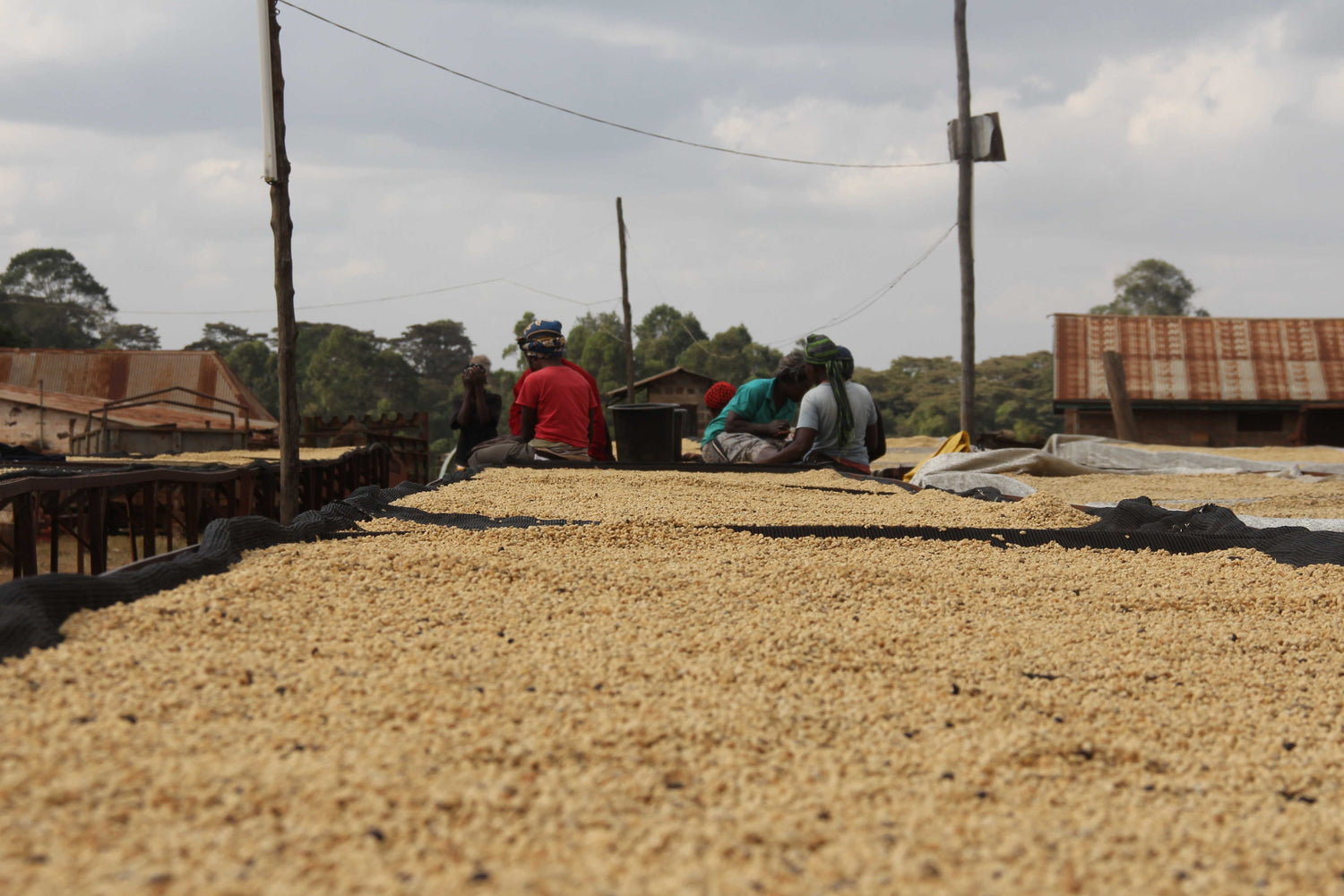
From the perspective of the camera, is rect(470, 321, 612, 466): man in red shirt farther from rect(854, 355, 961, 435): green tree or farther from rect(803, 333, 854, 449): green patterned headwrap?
rect(854, 355, 961, 435): green tree

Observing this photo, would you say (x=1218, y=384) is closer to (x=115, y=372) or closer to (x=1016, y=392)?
(x=115, y=372)

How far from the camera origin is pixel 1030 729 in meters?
1.64

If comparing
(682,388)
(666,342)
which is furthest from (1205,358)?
(666,342)

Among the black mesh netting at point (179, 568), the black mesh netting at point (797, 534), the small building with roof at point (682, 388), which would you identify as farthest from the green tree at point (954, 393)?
the black mesh netting at point (179, 568)

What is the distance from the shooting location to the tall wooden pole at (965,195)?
11.6 meters

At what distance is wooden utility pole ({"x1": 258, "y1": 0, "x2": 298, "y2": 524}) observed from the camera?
17.1ft

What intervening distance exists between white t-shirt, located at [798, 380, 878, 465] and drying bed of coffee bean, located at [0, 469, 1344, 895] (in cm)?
302

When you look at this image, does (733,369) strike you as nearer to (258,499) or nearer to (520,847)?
(258,499)

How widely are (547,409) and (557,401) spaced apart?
3.4 inches

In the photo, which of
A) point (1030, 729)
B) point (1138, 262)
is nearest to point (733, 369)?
point (1138, 262)

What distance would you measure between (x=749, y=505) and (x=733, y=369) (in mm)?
38310

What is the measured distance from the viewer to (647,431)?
654 cm

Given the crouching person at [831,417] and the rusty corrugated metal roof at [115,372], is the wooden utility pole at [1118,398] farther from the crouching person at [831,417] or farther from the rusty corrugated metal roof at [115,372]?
the rusty corrugated metal roof at [115,372]

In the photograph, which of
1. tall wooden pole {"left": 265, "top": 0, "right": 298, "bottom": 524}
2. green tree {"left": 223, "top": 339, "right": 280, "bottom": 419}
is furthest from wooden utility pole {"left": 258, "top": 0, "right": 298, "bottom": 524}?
green tree {"left": 223, "top": 339, "right": 280, "bottom": 419}
